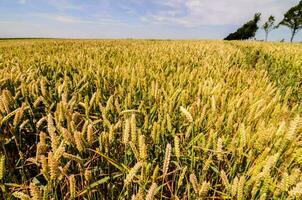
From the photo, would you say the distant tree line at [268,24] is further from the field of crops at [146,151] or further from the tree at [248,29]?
the field of crops at [146,151]

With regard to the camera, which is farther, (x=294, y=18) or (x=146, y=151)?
(x=294, y=18)

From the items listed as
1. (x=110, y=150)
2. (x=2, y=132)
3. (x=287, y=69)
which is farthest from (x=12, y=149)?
(x=287, y=69)

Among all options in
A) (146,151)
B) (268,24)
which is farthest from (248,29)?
(146,151)

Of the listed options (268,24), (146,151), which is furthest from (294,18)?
(146,151)

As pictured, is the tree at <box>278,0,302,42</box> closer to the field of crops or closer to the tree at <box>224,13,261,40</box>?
the tree at <box>224,13,261,40</box>

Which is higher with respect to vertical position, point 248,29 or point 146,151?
point 146,151

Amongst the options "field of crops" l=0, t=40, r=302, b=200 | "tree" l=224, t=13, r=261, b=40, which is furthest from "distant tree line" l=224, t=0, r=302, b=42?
"field of crops" l=0, t=40, r=302, b=200

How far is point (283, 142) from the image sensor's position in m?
1.28

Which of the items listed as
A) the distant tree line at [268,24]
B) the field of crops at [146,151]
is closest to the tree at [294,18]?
the distant tree line at [268,24]

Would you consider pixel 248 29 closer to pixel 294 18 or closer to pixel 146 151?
pixel 294 18

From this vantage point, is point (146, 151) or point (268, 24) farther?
point (268, 24)

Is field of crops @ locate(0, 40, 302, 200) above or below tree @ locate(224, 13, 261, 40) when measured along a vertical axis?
above

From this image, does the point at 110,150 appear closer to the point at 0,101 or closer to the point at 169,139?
the point at 169,139

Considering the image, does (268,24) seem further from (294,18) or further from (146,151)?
(146,151)
